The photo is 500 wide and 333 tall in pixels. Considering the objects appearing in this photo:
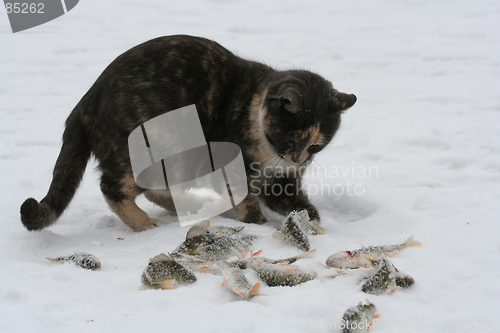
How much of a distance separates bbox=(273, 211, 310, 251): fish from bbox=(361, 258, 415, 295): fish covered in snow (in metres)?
0.49

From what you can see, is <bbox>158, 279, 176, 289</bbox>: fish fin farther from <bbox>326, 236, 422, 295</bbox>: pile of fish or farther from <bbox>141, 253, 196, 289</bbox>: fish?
<bbox>326, 236, 422, 295</bbox>: pile of fish

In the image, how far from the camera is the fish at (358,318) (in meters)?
1.54

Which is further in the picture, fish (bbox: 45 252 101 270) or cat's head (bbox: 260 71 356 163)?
cat's head (bbox: 260 71 356 163)

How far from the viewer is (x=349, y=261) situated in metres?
2.05

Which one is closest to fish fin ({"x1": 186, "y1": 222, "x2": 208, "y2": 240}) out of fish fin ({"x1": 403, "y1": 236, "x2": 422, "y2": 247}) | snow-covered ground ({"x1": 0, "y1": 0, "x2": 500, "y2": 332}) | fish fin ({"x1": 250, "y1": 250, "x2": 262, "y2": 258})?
snow-covered ground ({"x1": 0, "y1": 0, "x2": 500, "y2": 332})

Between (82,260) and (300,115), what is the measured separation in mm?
1467

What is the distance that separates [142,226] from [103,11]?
19.9ft

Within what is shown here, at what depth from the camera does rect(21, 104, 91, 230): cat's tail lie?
264cm

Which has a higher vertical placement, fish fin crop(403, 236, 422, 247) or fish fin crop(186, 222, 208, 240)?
fish fin crop(186, 222, 208, 240)

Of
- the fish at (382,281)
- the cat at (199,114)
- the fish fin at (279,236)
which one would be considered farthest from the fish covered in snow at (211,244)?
the fish at (382,281)

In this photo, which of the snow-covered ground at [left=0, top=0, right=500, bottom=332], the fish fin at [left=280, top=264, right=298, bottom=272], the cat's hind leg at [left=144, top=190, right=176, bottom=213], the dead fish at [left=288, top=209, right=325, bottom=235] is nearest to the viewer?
the snow-covered ground at [left=0, top=0, right=500, bottom=332]

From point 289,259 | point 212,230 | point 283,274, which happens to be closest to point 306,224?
point 289,259

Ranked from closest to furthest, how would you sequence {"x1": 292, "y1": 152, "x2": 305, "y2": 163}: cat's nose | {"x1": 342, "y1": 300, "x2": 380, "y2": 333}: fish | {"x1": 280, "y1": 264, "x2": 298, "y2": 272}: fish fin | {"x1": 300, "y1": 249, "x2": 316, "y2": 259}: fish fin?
{"x1": 342, "y1": 300, "x2": 380, "y2": 333}: fish < {"x1": 280, "y1": 264, "x2": 298, "y2": 272}: fish fin < {"x1": 300, "y1": 249, "x2": 316, "y2": 259}: fish fin < {"x1": 292, "y1": 152, "x2": 305, "y2": 163}: cat's nose

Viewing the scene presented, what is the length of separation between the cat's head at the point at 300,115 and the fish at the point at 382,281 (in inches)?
42.5
